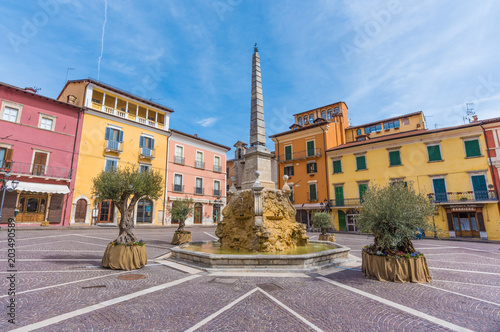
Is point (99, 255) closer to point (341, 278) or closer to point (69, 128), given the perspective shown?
point (341, 278)

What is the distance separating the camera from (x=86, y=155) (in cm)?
2344

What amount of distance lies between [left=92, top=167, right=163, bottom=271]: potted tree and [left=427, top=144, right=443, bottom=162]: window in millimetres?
24627

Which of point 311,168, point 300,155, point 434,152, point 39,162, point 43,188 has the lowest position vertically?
point 43,188

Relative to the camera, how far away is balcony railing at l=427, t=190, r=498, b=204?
1972 centimetres

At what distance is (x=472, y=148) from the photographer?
69.5ft

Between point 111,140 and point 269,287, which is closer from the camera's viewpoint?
point 269,287

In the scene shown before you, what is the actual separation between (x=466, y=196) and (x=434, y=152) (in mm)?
4546

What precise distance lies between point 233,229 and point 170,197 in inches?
808

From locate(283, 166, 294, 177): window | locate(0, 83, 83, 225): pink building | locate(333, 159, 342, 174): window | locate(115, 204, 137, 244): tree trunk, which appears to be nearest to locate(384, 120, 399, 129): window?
locate(333, 159, 342, 174): window

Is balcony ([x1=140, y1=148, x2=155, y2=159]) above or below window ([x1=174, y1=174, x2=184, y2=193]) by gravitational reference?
above

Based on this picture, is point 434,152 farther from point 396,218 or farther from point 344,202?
point 396,218

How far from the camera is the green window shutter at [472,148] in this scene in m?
20.9

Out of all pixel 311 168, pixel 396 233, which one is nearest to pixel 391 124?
pixel 311 168

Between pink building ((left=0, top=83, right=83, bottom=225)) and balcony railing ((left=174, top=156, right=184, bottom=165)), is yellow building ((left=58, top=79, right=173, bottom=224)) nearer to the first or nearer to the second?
pink building ((left=0, top=83, right=83, bottom=225))
